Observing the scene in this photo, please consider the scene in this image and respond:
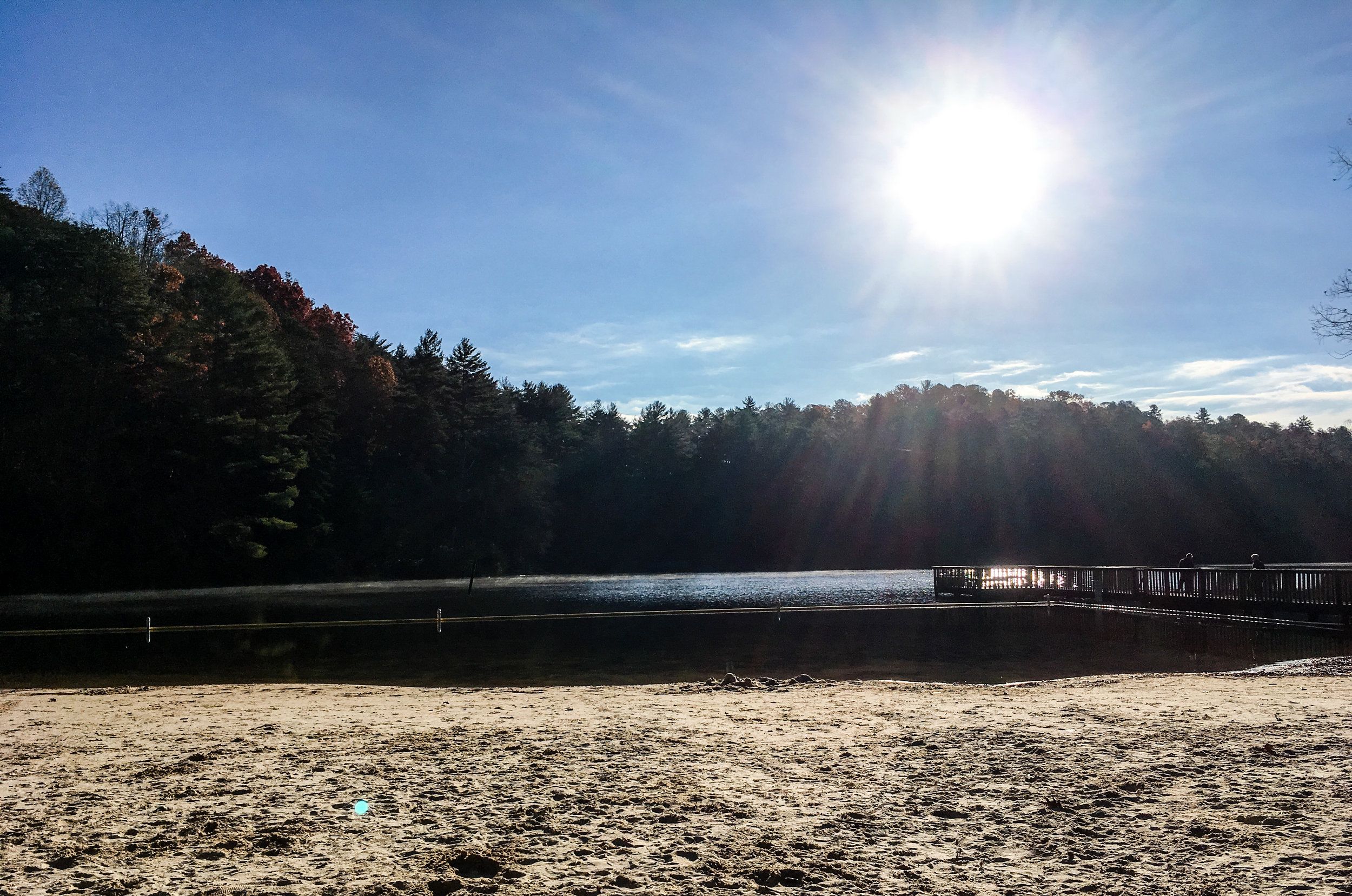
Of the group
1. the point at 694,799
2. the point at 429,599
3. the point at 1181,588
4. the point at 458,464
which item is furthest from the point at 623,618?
the point at 458,464

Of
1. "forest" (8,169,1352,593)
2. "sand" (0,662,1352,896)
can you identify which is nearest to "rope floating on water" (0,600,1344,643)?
"sand" (0,662,1352,896)

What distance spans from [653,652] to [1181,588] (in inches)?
791

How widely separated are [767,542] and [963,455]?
23351mm

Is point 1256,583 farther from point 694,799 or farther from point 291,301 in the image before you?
point 291,301

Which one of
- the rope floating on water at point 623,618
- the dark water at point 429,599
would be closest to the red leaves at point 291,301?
the dark water at point 429,599

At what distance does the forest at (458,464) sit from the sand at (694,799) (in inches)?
1677

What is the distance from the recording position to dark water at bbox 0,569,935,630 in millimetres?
30188

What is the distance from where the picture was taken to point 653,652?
58.5 ft

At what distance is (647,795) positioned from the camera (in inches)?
238

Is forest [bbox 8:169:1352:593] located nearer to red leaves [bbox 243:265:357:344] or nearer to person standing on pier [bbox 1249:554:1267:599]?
red leaves [bbox 243:265:357:344]

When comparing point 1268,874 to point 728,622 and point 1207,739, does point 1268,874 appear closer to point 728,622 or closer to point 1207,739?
point 1207,739

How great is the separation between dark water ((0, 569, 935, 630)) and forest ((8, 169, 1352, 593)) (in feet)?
16.7

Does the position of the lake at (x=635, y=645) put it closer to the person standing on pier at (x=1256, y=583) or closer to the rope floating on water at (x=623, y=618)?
the rope floating on water at (x=623, y=618)

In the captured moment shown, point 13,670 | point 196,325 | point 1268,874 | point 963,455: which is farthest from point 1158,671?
point 963,455
